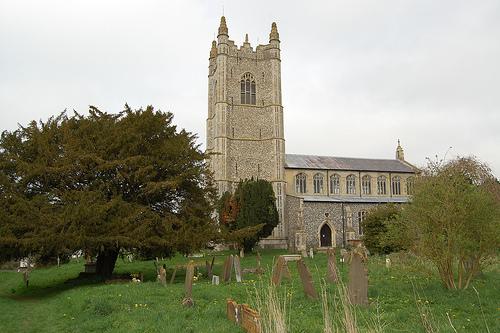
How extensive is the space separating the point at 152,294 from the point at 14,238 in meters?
6.29

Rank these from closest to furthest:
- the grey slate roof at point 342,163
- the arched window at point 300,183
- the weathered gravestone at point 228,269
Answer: the weathered gravestone at point 228,269 → the arched window at point 300,183 → the grey slate roof at point 342,163

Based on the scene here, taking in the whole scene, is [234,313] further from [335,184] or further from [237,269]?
[335,184]

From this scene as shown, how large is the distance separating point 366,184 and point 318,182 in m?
5.55

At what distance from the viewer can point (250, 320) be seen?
704 cm

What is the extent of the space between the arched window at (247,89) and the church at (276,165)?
0.09 metres

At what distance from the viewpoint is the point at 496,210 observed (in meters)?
12.0

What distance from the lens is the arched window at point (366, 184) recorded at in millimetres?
47281

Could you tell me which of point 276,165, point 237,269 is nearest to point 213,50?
point 276,165

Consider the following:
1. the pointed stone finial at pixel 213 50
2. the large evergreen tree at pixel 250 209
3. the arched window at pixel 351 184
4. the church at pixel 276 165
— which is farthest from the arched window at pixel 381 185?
the pointed stone finial at pixel 213 50

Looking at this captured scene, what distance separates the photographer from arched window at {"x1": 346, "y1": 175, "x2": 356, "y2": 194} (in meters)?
46.6

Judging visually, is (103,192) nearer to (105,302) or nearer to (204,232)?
(204,232)

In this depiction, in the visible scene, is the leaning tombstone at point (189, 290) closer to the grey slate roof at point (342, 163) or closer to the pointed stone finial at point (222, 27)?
the grey slate roof at point (342, 163)

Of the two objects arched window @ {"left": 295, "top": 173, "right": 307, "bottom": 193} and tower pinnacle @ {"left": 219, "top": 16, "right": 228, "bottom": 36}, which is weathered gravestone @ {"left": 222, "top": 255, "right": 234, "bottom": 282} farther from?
tower pinnacle @ {"left": 219, "top": 16, "right": 228, "bottom": 36}

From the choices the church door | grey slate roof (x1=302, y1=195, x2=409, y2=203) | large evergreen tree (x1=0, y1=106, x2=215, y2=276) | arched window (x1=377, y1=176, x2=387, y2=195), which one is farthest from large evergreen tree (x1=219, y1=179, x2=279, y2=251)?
arched window (x1=377, y1=176, x2=387, y2=195)
